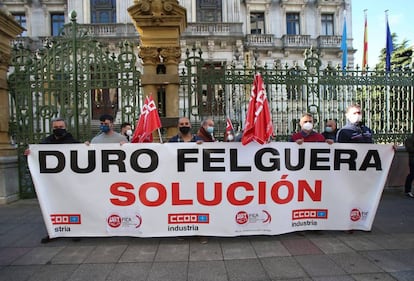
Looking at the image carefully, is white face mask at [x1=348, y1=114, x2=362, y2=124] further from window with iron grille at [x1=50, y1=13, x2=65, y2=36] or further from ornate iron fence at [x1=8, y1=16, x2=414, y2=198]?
window with iron grille at [x1=50, y1=13, x2=65, y2=36]

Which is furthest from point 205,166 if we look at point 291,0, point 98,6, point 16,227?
point 291,0

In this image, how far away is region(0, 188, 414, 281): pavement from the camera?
12.1 ft

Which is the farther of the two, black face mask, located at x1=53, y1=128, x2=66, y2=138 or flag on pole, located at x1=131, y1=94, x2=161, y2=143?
black face mask, located at x1=53, y1=128, x2=66, y2=138

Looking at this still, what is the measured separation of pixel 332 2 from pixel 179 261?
32.6m

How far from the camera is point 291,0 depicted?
30.1 m

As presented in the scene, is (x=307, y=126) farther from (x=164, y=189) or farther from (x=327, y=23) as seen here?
(x=327, y=23)

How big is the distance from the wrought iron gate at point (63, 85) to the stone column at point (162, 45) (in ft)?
2.03

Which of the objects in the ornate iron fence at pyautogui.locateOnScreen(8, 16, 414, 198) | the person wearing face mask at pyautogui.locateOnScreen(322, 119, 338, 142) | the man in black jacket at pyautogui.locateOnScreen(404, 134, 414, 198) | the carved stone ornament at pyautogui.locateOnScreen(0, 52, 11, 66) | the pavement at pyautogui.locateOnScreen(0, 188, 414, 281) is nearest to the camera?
the pavement at pyautogui.locateOnScreen(0, 188, 414, 281)

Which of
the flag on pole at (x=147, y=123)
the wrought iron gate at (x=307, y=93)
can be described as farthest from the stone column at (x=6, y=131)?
the wrought iron gate at (x=307, y=93)

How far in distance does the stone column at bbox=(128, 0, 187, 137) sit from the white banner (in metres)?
2.53

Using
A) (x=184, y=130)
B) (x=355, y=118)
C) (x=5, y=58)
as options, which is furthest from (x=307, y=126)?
(x=5, y=58)

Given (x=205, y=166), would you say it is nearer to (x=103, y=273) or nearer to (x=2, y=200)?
(x=103, y=273)

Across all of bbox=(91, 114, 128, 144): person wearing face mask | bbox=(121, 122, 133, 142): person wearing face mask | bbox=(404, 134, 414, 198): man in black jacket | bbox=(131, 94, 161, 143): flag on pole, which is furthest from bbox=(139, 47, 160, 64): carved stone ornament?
bbox=(404, 134, 414, 198): man in black jacket

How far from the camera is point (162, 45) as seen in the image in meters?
7.16
